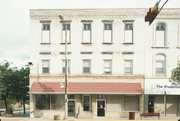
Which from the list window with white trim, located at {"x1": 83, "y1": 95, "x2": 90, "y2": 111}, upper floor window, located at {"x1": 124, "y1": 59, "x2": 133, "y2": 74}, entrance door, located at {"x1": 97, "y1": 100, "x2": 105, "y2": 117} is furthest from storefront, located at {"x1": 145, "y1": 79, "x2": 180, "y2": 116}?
window with white trim, located at {"x1": 83, "y1": 95, "x2": 90, "y2": 111}

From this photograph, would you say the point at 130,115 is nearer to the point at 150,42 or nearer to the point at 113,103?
the point at 113,103

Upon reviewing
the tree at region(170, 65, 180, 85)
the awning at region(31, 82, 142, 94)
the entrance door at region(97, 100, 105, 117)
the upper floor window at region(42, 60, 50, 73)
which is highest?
the upper floor window at region(42, 60, 50, 73)

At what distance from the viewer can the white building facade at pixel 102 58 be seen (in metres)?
26.6

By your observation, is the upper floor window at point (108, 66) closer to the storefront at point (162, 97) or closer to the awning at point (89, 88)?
the awning at point (89, 88)

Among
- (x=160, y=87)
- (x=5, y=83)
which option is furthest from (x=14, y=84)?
(x=160, y=87)

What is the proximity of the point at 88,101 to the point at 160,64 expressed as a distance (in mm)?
9373

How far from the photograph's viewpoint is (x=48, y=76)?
2730cm

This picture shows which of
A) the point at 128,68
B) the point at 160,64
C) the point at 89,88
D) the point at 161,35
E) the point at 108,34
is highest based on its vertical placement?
the point at 108,34

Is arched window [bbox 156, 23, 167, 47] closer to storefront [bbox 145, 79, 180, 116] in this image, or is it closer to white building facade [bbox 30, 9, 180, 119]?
white building facade [bbox 30, 9, 180, 119]

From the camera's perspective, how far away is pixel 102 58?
27.1 meters

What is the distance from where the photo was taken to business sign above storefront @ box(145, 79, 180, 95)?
25.9 m

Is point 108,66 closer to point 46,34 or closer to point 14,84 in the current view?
point 46,34

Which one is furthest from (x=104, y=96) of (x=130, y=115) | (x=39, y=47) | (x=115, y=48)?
(x=39, y=47)

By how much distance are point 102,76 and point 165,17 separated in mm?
9988
